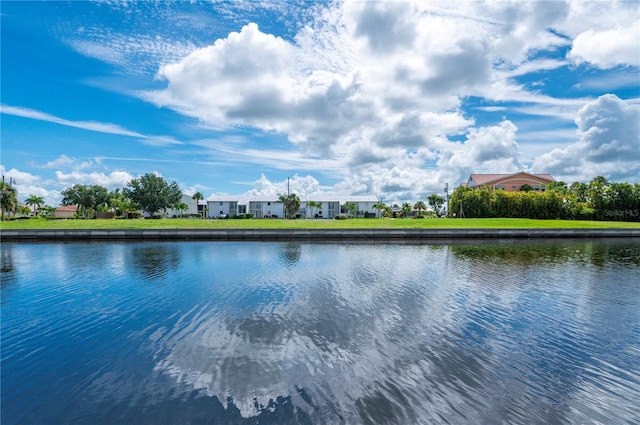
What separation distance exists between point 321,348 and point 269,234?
85.0 feet

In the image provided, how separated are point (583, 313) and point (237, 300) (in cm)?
1126

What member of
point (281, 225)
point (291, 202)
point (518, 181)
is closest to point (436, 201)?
point (518, 181)

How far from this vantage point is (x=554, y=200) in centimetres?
5288

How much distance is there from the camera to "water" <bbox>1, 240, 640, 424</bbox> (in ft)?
17.8

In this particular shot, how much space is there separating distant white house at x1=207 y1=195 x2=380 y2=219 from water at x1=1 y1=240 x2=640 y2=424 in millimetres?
60185

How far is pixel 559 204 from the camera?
5269cm

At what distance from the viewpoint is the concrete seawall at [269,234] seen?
3266cm

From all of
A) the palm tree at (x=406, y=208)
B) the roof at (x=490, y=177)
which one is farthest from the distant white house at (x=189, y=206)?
the roof at (x=490, y=177)

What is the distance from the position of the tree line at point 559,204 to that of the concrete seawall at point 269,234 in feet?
68.8

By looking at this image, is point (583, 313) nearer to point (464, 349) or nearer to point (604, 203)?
point (464, 349)

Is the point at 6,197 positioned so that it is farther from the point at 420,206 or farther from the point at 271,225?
the point at 420,206

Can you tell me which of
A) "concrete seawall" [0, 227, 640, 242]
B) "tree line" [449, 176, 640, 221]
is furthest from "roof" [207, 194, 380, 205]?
"concrete seawall" [0, 227, 640, 242]

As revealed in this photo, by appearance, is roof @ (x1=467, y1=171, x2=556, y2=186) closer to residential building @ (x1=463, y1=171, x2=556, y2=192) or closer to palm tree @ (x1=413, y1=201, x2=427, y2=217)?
residential building @ (x1=463, y1=171, x2=556, y2=192)

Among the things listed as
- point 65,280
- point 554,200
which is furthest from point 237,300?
point 554,200
